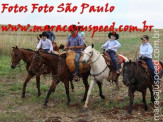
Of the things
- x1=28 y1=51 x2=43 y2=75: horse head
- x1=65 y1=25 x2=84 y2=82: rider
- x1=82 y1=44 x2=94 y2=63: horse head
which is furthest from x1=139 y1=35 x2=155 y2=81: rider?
x1=28 y1=51 x2=43 y2=75: horse head

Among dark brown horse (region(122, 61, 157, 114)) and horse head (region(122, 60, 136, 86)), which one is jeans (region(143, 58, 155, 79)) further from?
horse head (region(122, 60, 136, 86))

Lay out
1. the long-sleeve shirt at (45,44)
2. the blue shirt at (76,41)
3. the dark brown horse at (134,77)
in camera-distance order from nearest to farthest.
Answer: the dark brown horse at (134,77), the blue shirt at (76,41), the long-sleeve shirt at (45,44)

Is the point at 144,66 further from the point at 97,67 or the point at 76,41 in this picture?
the point at 76,41

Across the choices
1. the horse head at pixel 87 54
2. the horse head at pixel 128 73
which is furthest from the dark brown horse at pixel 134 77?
the horse head at pixel 87 54

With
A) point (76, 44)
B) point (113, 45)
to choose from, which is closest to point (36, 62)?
point (76, 44)

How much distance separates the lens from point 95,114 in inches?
281

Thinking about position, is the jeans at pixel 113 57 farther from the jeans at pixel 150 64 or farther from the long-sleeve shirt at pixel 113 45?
the jeans at pixel 150 64

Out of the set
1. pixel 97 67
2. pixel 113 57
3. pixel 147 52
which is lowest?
pixel 97 67

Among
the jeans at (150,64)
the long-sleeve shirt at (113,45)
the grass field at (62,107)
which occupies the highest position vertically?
the long-sleeve shirt at (113,45)

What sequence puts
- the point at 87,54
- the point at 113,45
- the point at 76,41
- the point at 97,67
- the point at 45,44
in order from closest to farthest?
the point at 87,54 < the point at 97,67 < the point at 76,41 < the point at 113,45 < the point at 45,44

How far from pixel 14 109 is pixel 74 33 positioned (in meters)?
3.13

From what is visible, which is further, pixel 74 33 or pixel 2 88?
pixel 2 88

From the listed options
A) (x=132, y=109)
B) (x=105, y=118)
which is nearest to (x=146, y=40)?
(x=132, y=109)

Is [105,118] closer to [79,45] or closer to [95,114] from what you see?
[95,114]
